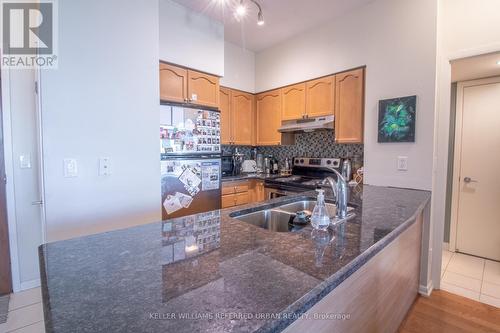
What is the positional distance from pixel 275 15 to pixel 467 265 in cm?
359

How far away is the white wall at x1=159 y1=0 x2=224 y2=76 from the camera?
101 inches

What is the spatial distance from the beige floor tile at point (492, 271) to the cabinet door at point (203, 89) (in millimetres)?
3462

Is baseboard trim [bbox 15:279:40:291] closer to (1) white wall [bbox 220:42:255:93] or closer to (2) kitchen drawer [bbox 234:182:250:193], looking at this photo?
(2) kitchen drawer [bbox 234:182:250:193]

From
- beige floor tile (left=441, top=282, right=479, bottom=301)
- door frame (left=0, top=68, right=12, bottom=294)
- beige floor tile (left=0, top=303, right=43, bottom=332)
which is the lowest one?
beige floor tile (left=0, top=303, right=43, bottom=332)

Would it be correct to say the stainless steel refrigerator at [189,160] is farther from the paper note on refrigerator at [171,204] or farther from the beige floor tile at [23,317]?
the beige floor tile at [23,317]

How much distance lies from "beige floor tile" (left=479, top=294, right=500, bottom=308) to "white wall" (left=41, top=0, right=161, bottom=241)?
2979mm

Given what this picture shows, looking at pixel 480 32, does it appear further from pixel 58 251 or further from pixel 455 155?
pixel 58 251

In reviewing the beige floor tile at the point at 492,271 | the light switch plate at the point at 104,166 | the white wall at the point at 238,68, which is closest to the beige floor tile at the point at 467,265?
the beige floor tile at the point at 492,271

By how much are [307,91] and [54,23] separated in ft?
8.39

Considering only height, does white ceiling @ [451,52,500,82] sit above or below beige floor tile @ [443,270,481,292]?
above

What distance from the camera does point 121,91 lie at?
1968 mm

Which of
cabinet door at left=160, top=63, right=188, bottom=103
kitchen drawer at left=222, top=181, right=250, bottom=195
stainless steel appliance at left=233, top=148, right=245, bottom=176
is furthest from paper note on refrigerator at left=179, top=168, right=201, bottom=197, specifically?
stainless steel appliance at left=233, top=148, right=245, bottom=176

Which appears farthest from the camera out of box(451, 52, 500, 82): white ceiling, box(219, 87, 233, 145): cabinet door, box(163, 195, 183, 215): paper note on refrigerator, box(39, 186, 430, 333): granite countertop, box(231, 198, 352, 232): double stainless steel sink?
box(219, 87, 233, 145): cabinet door

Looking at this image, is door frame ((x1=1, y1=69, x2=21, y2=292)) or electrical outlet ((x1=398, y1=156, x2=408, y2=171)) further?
electrical outlet ((x1=398, y1=156, x2=408, y2=171))
